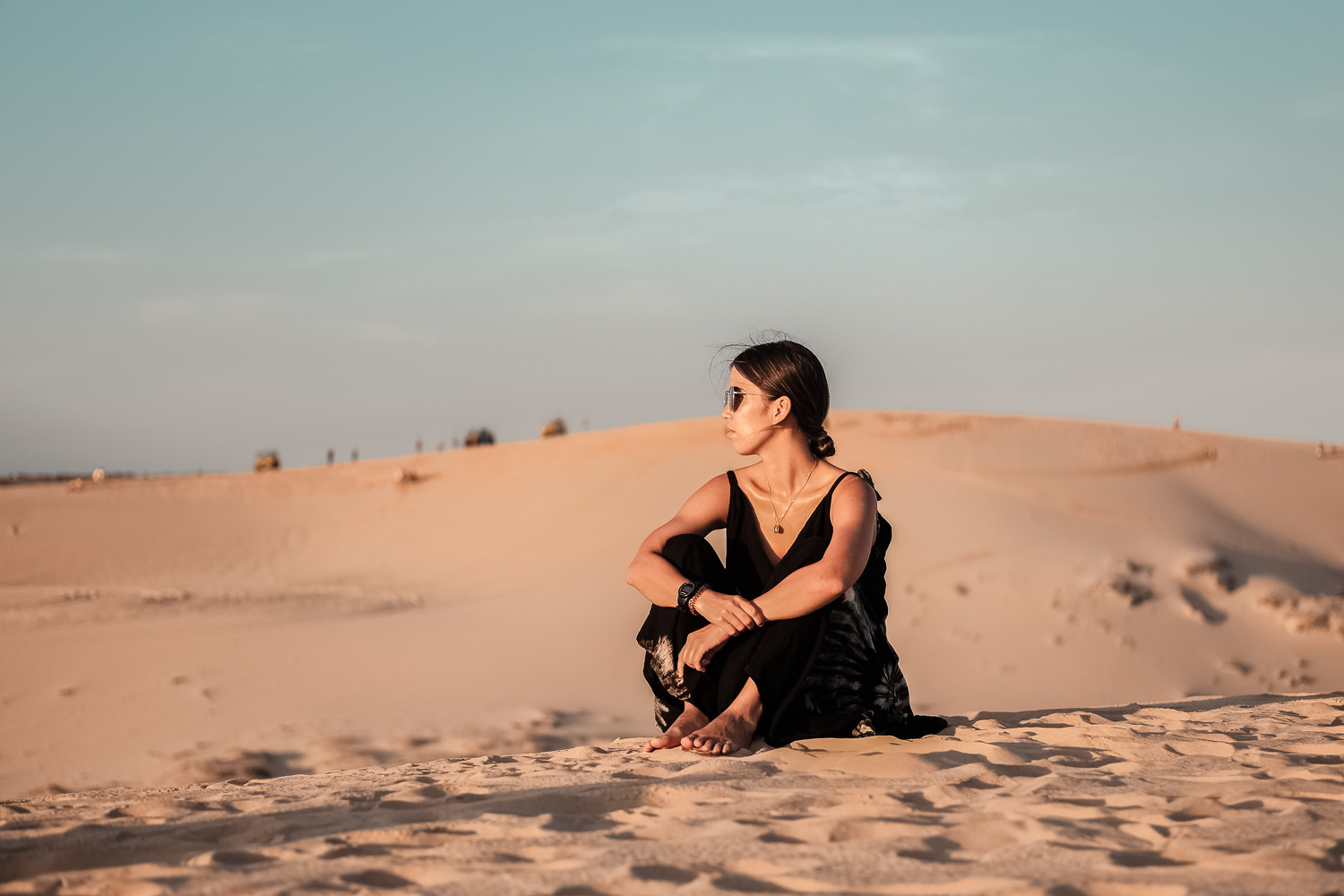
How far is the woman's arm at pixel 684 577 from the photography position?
11.9 feet

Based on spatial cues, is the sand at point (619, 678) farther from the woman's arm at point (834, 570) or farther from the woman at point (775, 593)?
the woman's arm at point (834, 570)

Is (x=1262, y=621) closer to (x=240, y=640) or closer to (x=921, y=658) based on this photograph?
(x=921, y=658)

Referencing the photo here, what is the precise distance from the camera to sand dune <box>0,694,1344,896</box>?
2352mm

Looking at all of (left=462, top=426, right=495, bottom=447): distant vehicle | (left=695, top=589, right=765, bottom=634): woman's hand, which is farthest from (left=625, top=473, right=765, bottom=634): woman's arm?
(left=462, top=426, right=495, bottom=447): distant vehicle

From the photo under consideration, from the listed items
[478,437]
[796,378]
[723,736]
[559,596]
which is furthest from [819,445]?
[478,437]

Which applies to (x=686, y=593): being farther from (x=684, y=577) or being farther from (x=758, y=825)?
(x=758, y=825)

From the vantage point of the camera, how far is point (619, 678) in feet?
28.8

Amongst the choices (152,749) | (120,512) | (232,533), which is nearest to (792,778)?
(152,749)

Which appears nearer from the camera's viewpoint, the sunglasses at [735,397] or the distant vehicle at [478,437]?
the sunglasses at [735,397]

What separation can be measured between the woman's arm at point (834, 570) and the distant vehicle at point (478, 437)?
23533 mm

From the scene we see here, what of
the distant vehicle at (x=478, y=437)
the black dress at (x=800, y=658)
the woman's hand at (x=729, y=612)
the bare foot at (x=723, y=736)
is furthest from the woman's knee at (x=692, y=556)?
the distant vehicle at (x=478, y=437)

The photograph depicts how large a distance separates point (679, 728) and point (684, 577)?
A: 572 millimetres

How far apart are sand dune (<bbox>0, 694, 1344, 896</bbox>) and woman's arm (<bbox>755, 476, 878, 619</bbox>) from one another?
21.0 inches

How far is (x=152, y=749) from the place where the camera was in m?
6.88
